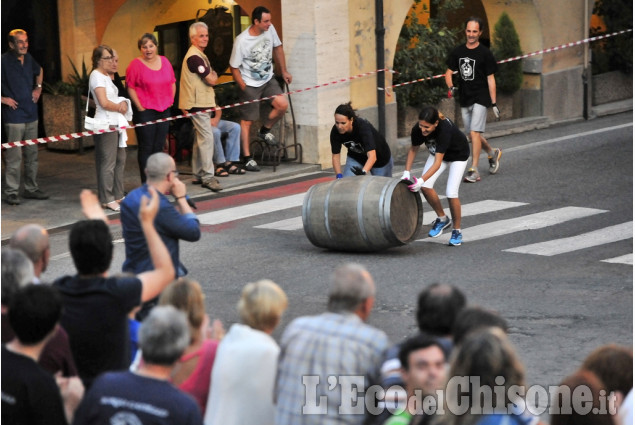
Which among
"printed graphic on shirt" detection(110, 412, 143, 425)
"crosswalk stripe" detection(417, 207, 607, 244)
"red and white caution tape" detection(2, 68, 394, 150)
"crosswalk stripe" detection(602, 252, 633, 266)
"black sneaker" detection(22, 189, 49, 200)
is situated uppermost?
"red and white caution tape" detection(2, 68, 394, 150)

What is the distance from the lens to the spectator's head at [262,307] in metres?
5.96

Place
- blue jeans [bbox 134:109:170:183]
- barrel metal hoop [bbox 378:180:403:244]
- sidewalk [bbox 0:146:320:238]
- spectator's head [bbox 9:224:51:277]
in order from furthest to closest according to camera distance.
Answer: blue jeans [bbox 134:109:170:183], sidewalk [bbox 0:146:320:238], barrel metal hoop [bbox 378:180:403:244], spectator's head [bbox 9:224:51:277]

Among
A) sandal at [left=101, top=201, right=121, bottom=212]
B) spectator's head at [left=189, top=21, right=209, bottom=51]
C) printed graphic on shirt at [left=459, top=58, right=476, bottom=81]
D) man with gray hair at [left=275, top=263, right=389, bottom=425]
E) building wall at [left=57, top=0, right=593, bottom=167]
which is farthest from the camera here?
building wall at [left=57, top=0, right=593, bottom=167]

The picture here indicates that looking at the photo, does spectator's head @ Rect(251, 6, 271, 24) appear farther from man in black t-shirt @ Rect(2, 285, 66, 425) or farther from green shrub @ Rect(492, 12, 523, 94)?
man in black t-shirt @ Rect(2, 285, 66, 425)

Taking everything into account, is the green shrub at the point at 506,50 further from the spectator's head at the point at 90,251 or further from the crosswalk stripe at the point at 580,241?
the spectator's head at the point at 90,251

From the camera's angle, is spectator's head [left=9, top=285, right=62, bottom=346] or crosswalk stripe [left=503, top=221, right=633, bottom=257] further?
crosswalk stripe [left=503, top=221, right=633, bottom=257]

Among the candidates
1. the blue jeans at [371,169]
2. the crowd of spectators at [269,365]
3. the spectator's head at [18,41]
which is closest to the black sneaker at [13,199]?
the spectator's head at [18,41]

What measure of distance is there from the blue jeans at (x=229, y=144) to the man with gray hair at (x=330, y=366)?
1100cm

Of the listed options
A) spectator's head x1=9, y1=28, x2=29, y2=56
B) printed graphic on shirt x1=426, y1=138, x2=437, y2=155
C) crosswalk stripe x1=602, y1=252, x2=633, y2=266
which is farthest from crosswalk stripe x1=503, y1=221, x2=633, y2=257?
spectator's head x1=9, y1=28, x2=29, y2=56

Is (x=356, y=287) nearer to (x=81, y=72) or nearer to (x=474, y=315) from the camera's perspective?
(x=474, y=315)

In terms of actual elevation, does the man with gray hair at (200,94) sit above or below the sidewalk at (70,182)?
above

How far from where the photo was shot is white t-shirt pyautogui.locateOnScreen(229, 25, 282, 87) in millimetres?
16969

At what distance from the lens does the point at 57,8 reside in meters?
18.3

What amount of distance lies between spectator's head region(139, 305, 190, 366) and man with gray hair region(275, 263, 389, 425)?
560 mm
